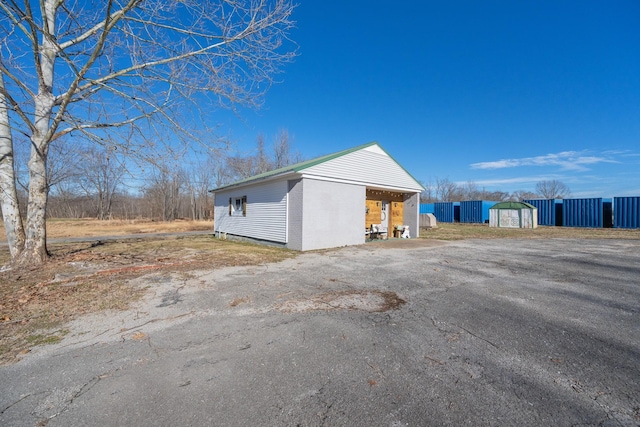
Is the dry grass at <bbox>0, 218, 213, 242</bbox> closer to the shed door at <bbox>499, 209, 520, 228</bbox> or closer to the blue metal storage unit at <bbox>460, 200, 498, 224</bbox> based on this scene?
the shed door at <bbox>499, 209, 520, 228</bbox>

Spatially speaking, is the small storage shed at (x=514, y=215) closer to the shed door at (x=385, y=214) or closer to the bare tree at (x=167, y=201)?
the shed door at (x=385, y=214)

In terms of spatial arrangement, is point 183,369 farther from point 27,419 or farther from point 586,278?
point 586,278

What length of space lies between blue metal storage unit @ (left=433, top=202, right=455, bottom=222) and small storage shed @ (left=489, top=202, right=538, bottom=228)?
7.63 m

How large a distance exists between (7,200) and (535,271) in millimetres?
12959

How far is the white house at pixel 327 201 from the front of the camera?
10.2 meters

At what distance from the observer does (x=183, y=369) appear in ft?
8.22

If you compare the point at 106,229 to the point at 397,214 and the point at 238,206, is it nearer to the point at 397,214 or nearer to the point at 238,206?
the point at 238,206

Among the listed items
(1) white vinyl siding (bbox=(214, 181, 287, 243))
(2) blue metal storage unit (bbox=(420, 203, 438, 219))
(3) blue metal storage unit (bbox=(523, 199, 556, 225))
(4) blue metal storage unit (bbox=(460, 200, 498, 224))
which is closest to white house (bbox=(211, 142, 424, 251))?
(1) white vinyl siding (bbox=(214, 181, 287, 243))

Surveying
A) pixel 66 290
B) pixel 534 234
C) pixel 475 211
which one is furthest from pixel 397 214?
pixel 475 211

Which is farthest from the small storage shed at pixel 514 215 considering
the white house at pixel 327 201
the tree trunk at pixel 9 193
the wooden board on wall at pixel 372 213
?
the tree trunk at pixel 9 193

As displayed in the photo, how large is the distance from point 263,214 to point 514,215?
72.6 feet

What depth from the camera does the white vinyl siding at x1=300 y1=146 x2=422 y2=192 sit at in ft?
35.1

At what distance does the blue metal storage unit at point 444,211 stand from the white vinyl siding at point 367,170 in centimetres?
2077

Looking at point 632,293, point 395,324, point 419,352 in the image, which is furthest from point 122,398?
point 632,293
